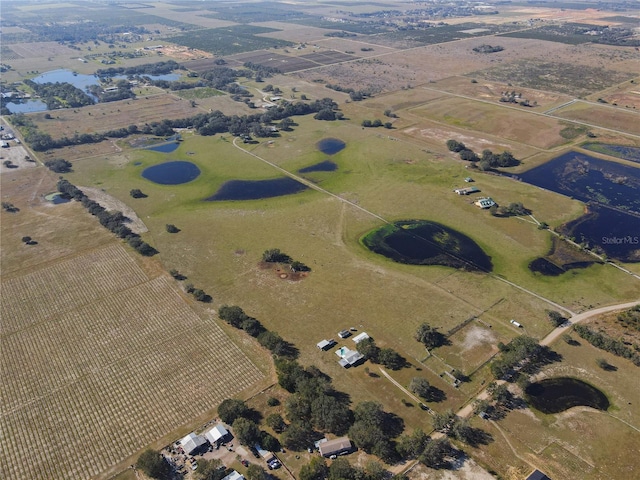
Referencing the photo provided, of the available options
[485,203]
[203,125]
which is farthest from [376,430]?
[203,125]

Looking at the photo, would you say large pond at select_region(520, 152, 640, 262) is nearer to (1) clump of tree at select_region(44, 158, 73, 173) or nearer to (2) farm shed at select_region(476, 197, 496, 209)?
(2) farm shed at select_region(476, 197, 496, 209)

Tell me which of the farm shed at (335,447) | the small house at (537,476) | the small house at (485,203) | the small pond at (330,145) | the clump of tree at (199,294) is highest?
the small house at (485,203)

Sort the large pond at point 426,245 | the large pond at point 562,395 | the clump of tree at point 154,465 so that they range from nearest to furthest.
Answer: the clump of tree at point 154,465, the large pond at point 562,395, the large pond at point 426,245

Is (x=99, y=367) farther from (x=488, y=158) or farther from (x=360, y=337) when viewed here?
(x=488, y=158)

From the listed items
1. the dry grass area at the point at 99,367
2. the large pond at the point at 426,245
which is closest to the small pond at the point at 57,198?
the dry grass area at the point at 99,367

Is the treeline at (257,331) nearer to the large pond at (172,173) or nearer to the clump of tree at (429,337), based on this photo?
the clump of tree at (429,337)

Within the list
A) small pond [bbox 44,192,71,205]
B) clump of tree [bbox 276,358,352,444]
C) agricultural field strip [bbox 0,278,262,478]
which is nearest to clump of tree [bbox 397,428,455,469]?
clump of tree [bbox 276,358,352,444]

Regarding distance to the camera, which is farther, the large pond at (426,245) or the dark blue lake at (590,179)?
the dark blue lake at (590,179)
